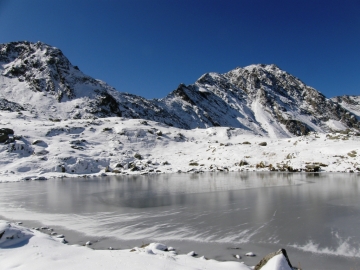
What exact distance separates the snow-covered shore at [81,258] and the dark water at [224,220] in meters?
1.21

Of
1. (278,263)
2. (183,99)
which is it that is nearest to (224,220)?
(278,263)

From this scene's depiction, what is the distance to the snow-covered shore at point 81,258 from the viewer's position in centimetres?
567

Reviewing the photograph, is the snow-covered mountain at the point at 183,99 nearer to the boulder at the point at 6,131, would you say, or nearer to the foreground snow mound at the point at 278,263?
the boulder at the point at 6,131

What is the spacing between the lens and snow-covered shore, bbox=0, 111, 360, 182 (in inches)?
1391

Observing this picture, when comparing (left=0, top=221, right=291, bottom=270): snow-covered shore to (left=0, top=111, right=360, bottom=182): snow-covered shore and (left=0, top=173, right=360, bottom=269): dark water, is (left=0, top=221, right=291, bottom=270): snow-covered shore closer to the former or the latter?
(left=0, top=173, right=360, bottom=269): dark water

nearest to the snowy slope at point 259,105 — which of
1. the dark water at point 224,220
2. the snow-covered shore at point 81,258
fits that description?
the dark water at point 224,220

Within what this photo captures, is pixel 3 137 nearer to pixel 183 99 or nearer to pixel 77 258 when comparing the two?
pixel 77 258

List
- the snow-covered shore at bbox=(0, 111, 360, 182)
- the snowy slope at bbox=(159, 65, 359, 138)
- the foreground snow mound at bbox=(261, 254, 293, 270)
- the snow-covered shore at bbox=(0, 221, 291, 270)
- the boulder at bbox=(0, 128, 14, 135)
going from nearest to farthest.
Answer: the foreground snow mound at bbox=(261, 254, 293, 270) → the snow-covered shore at bbox=(0, 221, 291, 270) → the snow-covered shore at bbox=(0, 111, 360, 182) → the boulder at bbox=(0, 128, 14, 135) → the snowy slope at bbox=(159, 65, 359, 138)

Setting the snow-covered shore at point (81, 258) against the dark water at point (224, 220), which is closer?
the snow-covered shore at point (81, 258)

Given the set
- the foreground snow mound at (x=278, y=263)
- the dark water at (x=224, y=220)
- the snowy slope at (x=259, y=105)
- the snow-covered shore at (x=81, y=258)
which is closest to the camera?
the foreground snow mound at (x=278, y=263)

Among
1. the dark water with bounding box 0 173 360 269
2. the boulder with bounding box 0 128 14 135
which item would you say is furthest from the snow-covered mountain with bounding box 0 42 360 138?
the dark water with bounding box 0 173 360 269

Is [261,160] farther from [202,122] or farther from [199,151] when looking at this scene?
[202,122]

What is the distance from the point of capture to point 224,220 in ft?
36.3

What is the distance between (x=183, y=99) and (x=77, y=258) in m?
138
